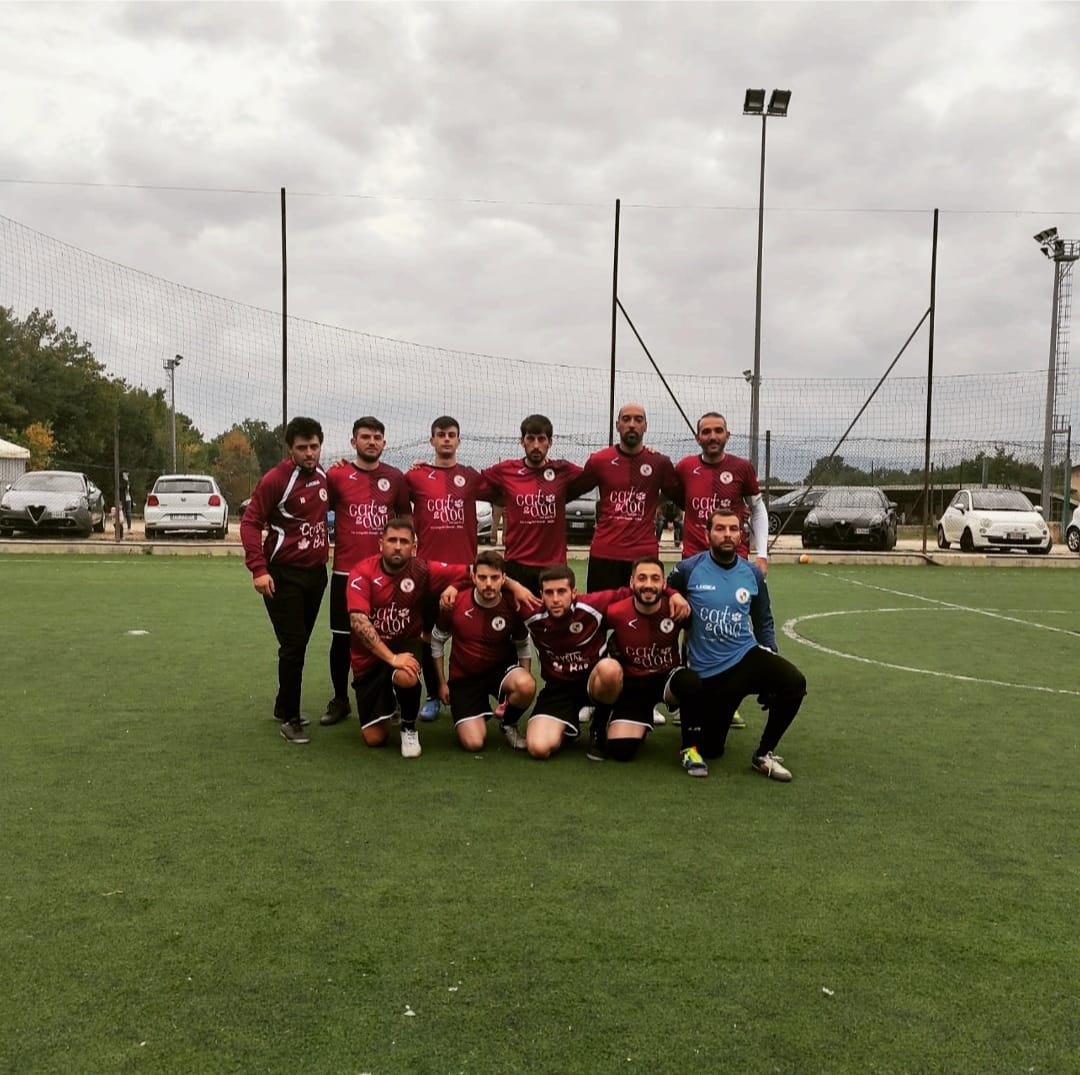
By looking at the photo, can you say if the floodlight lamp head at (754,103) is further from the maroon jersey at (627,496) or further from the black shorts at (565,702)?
the black shorts at (565,702)

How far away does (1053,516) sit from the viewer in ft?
102

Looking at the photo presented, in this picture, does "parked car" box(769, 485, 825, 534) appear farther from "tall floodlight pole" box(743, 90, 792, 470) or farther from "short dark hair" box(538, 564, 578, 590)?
"short dark hair" box(538, 564, 578, 590)

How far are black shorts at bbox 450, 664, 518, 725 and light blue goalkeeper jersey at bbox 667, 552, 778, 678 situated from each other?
36.7 inches

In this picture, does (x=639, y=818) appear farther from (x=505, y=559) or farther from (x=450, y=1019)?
(x=505, y=559)

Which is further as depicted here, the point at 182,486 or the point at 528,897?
the point at 182,486

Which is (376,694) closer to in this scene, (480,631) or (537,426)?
(480,631)

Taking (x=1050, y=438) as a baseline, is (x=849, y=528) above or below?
below

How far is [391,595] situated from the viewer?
507 cm

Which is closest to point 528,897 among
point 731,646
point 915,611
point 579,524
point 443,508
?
point 731,646

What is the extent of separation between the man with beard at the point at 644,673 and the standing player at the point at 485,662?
416mm

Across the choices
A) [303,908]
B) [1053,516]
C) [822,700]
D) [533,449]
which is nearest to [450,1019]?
[303,908]

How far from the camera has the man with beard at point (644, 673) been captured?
4.67 meters

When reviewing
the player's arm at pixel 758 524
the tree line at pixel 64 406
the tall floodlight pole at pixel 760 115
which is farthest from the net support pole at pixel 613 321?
the tree line at pixel 64 406

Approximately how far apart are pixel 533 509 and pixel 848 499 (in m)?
14.5
